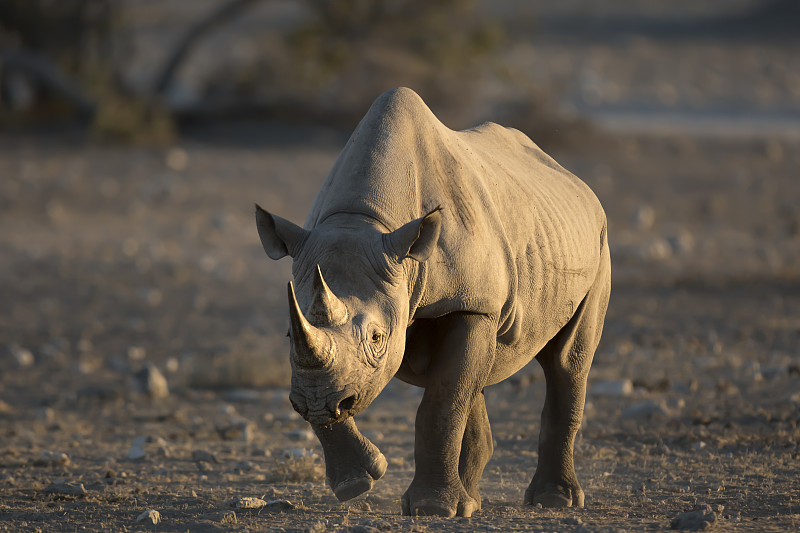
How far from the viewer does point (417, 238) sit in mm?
5289

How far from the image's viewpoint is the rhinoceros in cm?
514

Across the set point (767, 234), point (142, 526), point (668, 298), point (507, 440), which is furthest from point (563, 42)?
point (142, 526)

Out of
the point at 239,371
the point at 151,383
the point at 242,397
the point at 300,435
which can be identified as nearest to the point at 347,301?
the point at 300,435

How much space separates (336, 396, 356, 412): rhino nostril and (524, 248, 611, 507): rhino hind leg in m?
1.65

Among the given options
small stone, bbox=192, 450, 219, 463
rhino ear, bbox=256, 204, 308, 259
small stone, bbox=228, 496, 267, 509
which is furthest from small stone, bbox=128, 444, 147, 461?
rhino ear, bbox=256, 204, 308, 259

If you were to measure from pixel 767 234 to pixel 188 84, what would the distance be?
1628cm

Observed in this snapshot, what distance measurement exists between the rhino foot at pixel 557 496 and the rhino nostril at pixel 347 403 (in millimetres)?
1643

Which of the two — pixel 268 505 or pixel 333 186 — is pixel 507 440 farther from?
pixel 333 186

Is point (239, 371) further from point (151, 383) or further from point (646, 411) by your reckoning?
point (646, 411)

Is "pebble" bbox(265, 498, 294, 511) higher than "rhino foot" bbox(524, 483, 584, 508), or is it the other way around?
"rhino foot" bbox(524, 483, 584, 508)

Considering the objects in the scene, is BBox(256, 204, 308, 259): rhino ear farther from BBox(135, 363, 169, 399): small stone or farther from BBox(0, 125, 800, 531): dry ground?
BBox(135, 363, 169, 399): small stone

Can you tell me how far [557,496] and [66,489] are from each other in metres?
2.39

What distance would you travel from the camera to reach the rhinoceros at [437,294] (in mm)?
5141

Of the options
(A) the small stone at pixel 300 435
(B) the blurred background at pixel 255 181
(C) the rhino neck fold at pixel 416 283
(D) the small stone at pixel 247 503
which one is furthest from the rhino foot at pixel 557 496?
(B) the blurred background at pixel 255 181
